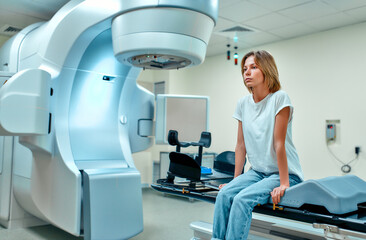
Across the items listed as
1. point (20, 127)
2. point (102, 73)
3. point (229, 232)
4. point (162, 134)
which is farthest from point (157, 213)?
point (229, 232)

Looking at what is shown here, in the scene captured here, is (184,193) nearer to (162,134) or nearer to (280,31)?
(162,134)

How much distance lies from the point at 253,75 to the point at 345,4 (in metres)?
2.06

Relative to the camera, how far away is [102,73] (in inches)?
94.0

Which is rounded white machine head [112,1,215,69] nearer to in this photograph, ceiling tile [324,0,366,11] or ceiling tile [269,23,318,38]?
ceiling tile [324,0,366,11]

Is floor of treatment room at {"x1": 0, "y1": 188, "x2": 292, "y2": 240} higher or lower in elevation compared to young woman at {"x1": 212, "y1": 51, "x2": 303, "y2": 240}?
lower

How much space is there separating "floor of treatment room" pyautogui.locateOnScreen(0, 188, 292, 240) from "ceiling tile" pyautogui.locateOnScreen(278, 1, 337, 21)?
6.94 ft

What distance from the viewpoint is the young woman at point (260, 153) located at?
4.57 feet

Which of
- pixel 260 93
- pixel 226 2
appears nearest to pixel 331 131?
pixel 226 2

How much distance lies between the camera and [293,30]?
3.86 m

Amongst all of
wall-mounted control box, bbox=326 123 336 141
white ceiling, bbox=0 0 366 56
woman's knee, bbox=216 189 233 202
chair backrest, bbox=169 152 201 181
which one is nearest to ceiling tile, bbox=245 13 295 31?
white ceiling, bbox=0 0 366 56

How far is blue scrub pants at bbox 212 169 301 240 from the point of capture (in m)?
1.38

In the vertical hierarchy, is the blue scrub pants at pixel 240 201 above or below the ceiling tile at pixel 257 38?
below

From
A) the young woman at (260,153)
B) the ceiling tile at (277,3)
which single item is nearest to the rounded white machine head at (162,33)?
the young woman at (260,153)

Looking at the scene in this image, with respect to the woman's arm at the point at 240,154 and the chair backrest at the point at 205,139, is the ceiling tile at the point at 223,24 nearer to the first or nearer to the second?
the chair backrest at the point at 205,139
